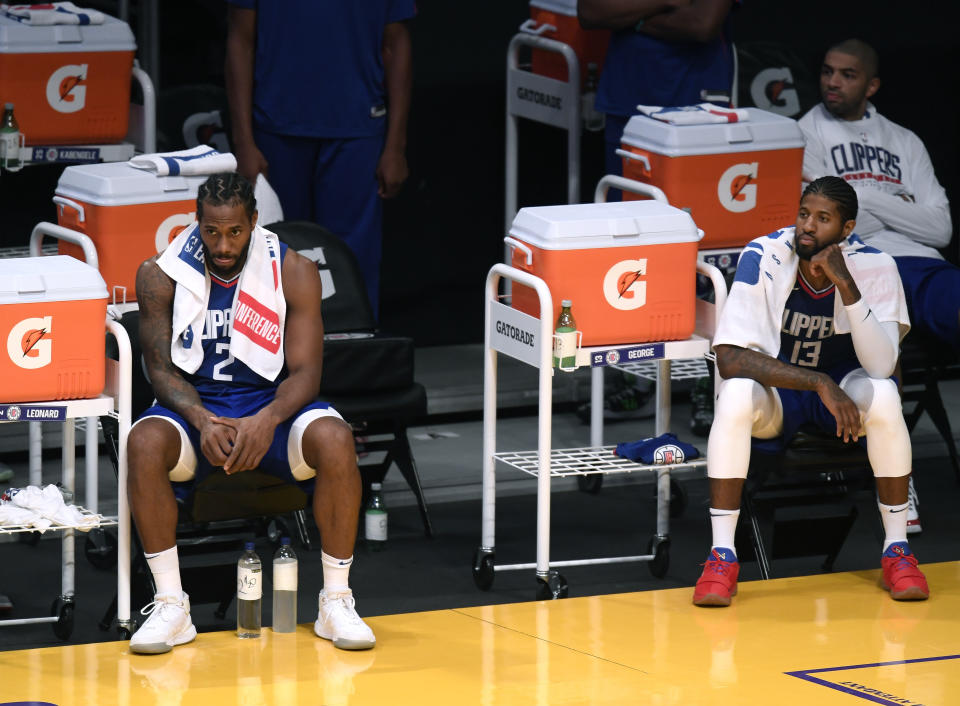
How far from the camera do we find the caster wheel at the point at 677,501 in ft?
22.8

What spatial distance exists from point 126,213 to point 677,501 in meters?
2.14

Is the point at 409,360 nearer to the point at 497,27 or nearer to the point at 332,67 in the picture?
the point at 332,67

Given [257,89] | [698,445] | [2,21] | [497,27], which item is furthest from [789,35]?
[2,21]

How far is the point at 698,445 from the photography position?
7523 millimetres

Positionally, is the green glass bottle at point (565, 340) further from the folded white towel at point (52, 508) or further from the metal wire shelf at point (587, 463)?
the folded white towel at point (52, 508)

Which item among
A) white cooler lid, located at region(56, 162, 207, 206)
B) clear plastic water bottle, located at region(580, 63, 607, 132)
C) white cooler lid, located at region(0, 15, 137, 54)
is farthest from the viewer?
clear plastic water bottle, located at region(580, 63, 607, 132)

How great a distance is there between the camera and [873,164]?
7.28m

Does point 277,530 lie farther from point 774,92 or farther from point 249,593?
point 774,92

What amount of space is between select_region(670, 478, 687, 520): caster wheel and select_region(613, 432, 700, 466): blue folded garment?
2.69 ft

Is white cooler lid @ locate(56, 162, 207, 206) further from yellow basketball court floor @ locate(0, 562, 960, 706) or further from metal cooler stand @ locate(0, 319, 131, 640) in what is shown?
yellow basketball court floor @ locate(0, 562, 960, 706)

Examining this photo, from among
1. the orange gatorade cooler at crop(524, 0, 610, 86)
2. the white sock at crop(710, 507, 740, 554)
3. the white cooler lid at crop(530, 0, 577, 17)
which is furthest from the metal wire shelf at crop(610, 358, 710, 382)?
the white cooler lid at crop(530, 0, 577, 17)

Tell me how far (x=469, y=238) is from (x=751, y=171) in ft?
7.98

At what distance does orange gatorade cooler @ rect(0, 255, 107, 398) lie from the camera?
17.3 feet

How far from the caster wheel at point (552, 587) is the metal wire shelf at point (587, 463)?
304mm
